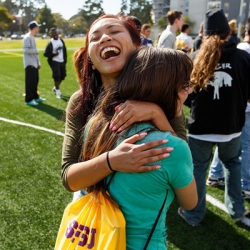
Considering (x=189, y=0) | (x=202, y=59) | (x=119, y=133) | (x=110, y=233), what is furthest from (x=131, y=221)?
(x=189, y=0)

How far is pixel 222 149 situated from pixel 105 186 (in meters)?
1.96

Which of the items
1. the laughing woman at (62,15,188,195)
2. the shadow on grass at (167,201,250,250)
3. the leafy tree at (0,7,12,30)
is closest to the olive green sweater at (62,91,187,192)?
the laughing woman at (62,15,188,195)

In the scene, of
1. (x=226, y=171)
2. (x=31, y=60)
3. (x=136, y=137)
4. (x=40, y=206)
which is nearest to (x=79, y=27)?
(x=31, y=60)

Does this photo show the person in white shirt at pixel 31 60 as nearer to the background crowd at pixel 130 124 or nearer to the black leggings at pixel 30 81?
the black leggings at pixel 30 81

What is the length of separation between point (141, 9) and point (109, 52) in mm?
107468

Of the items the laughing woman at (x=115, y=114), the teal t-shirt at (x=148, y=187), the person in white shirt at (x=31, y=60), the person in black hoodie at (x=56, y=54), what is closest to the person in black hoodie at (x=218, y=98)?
the laughing woman at (x=115, y=114)

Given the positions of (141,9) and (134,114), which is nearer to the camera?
(134,114)

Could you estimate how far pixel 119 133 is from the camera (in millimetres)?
1313

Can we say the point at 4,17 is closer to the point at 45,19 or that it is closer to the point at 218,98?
the point at 45,19

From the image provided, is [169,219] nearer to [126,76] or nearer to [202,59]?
[202,59]

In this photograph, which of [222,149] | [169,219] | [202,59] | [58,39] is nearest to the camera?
[202,59]

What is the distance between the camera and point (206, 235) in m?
3.15

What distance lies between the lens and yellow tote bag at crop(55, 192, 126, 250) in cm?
124

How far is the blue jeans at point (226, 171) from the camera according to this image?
3062 millimetres
